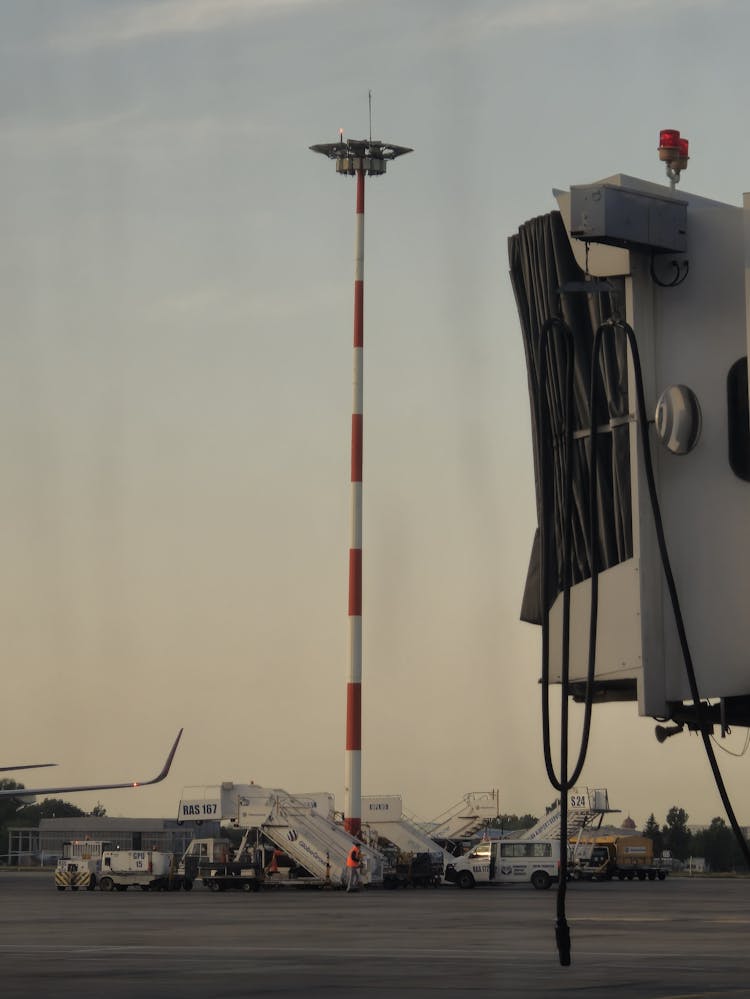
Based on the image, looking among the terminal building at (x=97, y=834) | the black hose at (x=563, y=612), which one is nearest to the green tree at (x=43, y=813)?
the terminal building at (x=97, y=834)

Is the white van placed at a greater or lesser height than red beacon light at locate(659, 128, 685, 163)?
lesser

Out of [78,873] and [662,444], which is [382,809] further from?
[662,444]

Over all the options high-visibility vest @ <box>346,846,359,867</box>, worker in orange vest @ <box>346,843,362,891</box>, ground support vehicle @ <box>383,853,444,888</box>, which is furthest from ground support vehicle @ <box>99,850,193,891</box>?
ground support vehicle @ <box>383,853,444,888</box>

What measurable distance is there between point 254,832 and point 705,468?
5805cm

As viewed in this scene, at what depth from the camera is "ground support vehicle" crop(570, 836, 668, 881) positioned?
72875mm

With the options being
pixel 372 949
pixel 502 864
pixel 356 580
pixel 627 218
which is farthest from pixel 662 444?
pixel 502 864

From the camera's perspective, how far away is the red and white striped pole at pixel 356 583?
59.9 metres

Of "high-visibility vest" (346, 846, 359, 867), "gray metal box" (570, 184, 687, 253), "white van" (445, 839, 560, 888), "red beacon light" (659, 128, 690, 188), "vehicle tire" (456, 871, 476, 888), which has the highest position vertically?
"red beacon light" (659, 128, 690, 188)

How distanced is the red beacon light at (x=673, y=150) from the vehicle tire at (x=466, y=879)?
197 ft

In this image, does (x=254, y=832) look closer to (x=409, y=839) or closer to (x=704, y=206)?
(x=409, y=839)

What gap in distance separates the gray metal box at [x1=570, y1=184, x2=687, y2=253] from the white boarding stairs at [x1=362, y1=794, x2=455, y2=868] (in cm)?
6267

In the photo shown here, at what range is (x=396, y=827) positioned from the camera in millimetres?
69812

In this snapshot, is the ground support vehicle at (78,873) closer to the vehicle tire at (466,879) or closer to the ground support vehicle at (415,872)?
the ground support vehicle at (415,872)

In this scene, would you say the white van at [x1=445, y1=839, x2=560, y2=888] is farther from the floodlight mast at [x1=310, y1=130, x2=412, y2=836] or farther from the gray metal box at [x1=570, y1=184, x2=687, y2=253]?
the gray metal box at [x1=570, y1=184, x2=687, y2=253]
